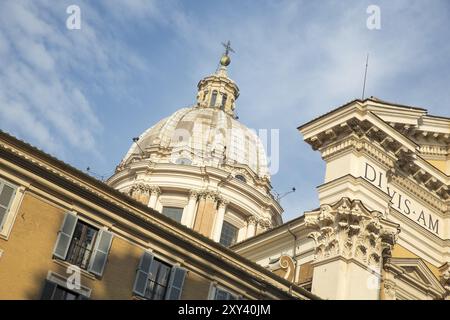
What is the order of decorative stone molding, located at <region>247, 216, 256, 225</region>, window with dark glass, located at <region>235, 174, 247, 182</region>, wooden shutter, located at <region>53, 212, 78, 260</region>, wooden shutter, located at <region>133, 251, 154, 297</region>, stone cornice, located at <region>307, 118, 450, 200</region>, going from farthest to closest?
window with dark glass, located at <region>235, 174, 247, 182</region> → decorative stone molding, located at <region>247, 216, 256, 225</region> → stone cornice, located at <region>307, 118, 450, 200</region> → wooden shutter, located at <region>133, 251, 154, 297</region> → wooden shutter, located at <region>53, 212, 78, 260</region>

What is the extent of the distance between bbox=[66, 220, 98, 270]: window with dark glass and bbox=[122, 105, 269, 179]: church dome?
35.0 meters

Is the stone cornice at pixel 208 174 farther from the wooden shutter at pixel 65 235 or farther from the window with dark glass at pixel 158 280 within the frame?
the wooden shutter at pixel 65 235

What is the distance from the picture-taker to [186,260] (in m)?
20.8

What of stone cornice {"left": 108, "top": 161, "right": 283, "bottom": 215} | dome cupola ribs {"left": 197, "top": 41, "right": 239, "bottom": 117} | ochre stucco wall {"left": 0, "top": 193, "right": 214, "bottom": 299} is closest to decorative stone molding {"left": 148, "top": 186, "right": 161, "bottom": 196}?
stone cornice {"left": 108, "top": 161, "right": 283, "bottom": 215}

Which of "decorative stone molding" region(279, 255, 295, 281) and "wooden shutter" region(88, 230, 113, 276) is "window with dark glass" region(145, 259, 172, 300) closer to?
"wooden shutter" region(88, 230, 113, 276)

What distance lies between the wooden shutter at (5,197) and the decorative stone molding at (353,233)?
483 inches

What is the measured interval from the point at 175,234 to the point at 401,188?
1344cm

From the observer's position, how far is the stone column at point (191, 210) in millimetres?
50906

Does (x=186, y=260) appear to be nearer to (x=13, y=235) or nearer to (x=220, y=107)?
(x=13, y=235)

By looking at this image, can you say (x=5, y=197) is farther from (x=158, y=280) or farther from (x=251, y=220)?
(x=251, y=220)

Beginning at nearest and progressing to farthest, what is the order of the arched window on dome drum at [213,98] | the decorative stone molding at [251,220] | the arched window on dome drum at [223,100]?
the decorative stone molding at [251,220]
the arched window on dome drum at [223,100]
the arched window on dome drum at [213,98]

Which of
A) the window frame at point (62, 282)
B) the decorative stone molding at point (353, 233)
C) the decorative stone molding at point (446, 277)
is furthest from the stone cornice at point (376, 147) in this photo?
the window frame at point (62, 282)

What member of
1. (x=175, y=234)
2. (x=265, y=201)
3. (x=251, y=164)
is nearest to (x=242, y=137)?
(x=251, y=164)

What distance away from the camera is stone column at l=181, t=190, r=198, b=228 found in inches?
2004
